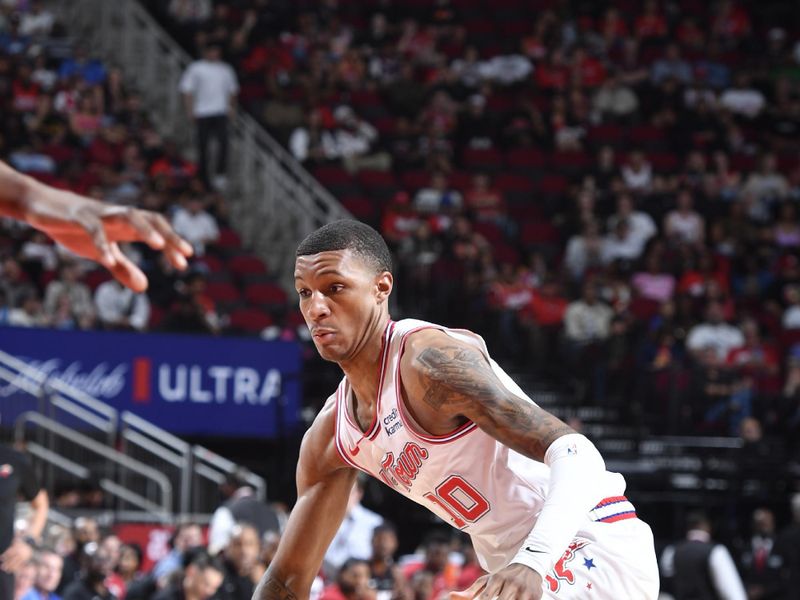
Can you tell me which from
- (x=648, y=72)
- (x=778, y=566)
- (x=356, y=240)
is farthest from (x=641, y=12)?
(x=356, y=240)

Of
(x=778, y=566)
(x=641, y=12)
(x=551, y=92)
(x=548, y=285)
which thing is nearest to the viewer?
(x=778, y=566)

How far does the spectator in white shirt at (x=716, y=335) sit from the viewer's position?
1606 centimetres

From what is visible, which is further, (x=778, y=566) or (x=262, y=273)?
(x=262, y=273)

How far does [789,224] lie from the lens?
18281mm

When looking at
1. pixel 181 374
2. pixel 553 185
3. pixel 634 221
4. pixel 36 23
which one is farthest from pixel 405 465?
pixel 36 23

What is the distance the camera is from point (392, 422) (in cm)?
449

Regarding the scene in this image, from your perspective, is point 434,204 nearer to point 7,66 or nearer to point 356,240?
point 7,66

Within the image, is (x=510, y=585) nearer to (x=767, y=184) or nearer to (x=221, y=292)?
(x=221, y=292)

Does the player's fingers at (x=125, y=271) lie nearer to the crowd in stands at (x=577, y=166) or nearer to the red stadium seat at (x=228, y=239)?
the crowd in stands at (x=577, y=166)

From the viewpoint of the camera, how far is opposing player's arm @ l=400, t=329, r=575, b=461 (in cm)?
415

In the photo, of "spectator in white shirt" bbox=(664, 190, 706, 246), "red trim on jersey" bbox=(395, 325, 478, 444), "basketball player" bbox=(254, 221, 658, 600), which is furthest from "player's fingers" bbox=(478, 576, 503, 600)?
"spectator in white shirt" bbox=(664, 190, 706, 246)

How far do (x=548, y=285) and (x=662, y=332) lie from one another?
1.44 metres

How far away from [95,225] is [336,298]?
1.61 m

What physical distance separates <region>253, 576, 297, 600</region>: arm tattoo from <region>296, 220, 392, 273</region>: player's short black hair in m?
1.18
